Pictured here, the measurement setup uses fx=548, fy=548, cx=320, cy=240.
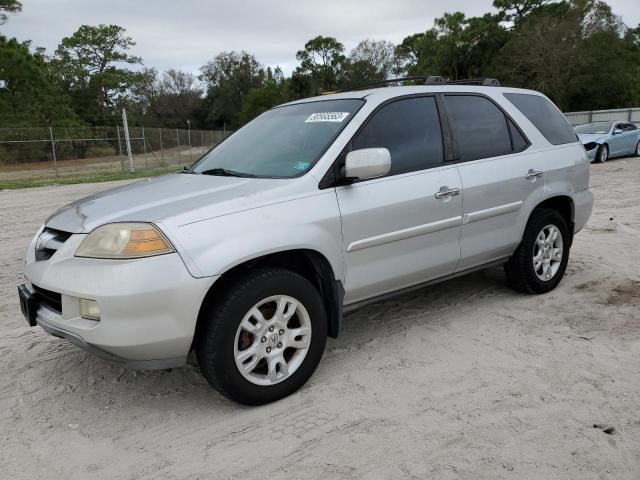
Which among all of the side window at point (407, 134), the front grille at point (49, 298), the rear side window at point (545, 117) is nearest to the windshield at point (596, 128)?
the rear side window at point (545, 117)

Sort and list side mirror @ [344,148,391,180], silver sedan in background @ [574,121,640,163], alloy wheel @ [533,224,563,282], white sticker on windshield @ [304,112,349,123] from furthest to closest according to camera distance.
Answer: silver sedan in background @ [574,121,640,163]
alloy wheel @ [533,224,563,282]
white sticker on windshield @ [304,112,349,123]
side mirror @ [344,148,391,180]

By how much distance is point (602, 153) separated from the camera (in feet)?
55.8

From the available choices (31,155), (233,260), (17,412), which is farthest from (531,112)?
(31,155)

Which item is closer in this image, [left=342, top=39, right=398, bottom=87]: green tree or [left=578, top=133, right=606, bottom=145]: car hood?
[left=578, top=133, right=606, bottom=145]: car hood

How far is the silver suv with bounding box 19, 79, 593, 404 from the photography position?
279 centimetres

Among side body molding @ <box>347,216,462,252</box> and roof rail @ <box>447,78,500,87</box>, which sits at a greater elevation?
roof rail @ <box>447,78,500,87</box>

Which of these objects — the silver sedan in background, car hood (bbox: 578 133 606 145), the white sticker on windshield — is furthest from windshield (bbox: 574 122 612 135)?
the white sticker on windshield

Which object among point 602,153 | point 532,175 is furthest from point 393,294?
point 602,153

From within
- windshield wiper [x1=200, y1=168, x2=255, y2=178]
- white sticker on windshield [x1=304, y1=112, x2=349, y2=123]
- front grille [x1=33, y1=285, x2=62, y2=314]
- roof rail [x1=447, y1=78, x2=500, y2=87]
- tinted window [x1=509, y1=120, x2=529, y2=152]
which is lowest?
front grille [x1=33, y1=285, x2=62, y2=314]

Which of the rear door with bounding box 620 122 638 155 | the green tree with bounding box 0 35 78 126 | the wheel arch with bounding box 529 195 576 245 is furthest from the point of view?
the green tree with bounding box 0 35 78 126

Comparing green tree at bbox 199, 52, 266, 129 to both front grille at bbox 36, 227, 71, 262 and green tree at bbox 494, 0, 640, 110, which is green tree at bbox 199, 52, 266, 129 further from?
front grille at bbox 36, 227, 71, 262

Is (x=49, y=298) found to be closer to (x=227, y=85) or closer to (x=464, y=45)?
(x=464, y=45)

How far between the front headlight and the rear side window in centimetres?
332

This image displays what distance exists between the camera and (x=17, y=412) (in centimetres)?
315
